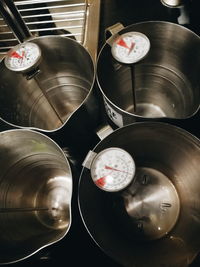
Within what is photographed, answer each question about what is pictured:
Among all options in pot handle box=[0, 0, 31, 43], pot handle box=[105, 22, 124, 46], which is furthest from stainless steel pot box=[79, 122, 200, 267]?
pot handle box=[0, 0, 31, 43]

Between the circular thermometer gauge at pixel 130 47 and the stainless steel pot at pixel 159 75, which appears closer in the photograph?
the circular thermometer gauge at pixel 130 47

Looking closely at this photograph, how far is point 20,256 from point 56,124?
1.49 feet

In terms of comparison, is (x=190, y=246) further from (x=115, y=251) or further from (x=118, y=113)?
(x=118, y=113)

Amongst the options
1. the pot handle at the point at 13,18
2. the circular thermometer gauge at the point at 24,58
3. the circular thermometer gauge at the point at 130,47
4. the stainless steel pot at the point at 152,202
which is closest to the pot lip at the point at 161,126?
the stainless steel pot at the point at 152,202

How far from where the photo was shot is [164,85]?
912 mm

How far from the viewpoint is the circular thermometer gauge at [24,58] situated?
26.1 inches

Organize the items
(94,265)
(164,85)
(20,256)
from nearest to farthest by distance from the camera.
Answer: (20,256) → (94,265) → (164,85)

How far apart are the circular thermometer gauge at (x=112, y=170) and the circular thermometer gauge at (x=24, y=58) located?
26cm

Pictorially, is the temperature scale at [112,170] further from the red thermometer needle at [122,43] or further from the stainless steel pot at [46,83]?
the red thermometer needle at [122,43]

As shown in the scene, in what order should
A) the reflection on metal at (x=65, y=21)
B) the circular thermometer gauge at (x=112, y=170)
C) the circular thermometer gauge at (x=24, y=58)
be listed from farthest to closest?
1. the reflection on metal at (x=65, y=21)
2. the circular thermometer gauge at (x=24, y=58)
3. the circular thermometer gauge at (x=112, y=170)

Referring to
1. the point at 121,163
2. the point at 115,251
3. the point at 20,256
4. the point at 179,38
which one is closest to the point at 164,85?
the point at 179,38

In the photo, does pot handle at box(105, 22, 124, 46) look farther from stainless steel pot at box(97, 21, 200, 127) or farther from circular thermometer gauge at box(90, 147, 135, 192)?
circular thermometer gauge at box(90, 147, 135, 192)

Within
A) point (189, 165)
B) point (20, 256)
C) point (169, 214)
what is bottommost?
point (169, 214)

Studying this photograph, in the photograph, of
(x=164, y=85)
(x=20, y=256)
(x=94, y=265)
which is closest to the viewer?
(x=20, y=256)
